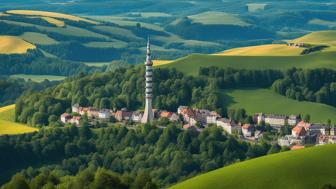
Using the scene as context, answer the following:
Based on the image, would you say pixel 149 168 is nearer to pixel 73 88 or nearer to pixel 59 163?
pixel 59 163

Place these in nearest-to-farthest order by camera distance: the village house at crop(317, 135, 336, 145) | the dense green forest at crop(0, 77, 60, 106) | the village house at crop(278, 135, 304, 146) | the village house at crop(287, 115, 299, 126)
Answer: the village house at crop(317, 135, 336, 145), the village house at crop(278, 135, 304, 146), the village house at crop(287, 115, 299, 126), the dense green forest at crop(0, 77, 60, 106)

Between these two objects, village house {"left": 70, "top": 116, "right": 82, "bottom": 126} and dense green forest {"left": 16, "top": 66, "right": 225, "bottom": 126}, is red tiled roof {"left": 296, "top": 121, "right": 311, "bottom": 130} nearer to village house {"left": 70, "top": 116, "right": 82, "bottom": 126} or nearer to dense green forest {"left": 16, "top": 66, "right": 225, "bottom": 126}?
dense green forest {"left": 16, "top": 66, "right": 225, "bottom": 126}

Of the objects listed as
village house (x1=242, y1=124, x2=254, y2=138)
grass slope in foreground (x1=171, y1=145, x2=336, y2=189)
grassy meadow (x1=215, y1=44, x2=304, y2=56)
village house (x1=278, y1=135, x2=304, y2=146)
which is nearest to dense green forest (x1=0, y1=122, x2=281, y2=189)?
village house (x1=278, y1=135, x2=304, y2=146)

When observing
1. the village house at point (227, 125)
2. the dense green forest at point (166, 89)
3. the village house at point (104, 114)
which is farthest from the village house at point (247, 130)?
the village house at point (104, 114)

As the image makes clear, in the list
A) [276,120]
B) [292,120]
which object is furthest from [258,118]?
[292,120]

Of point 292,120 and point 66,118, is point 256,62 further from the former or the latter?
point 66,118

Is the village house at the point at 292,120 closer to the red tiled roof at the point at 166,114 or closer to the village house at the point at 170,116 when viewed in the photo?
the village house at the point at 170,116
